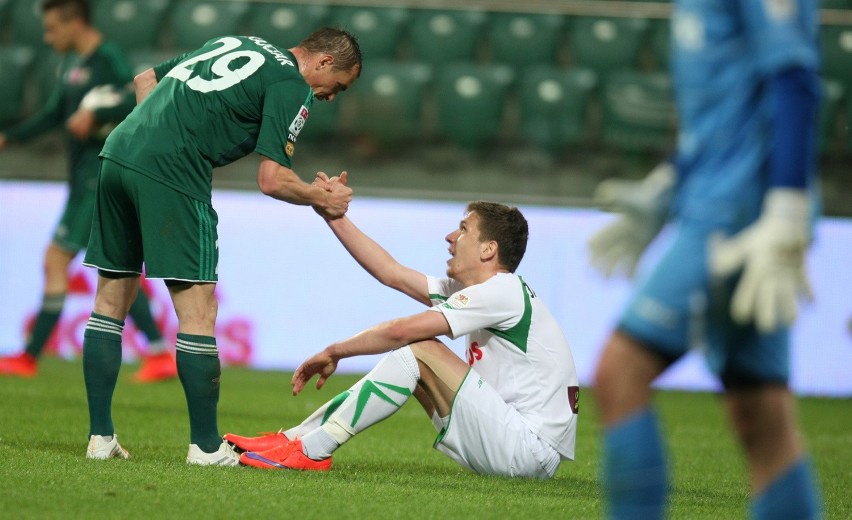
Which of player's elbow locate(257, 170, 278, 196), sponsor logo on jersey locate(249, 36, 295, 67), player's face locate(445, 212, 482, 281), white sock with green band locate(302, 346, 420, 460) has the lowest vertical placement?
white sock with green band locate(302, 346, 420, 460)

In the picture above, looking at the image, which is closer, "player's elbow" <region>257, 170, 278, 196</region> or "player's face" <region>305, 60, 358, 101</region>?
"player's elbow" <region>257, 170, 278, 196</region>

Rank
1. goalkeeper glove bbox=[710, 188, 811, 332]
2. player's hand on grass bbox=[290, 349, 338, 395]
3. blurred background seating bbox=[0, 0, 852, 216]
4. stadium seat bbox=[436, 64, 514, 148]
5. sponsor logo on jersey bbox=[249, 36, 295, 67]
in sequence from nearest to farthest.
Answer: goalkeeper glove bbox=[710, 188, 811, 332] < player's hand on grass bbox=[290, 349, 338, 395] < sponsor logo on jersey bbox=[249, 36, 295, 67] < blurred background seating bbox=[0, 0, 852, 216] < stadium seat bbox=[436, 64, 514, 148]

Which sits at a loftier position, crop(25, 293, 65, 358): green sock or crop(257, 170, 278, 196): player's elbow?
crop(257, 170, 278, 196): player's elbow

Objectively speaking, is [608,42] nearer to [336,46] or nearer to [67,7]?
[67,7]

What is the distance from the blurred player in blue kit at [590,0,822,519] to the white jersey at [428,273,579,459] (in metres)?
1.65

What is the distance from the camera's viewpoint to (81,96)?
704cm

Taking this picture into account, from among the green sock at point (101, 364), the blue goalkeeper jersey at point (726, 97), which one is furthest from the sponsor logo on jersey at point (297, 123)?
the blue goalkeeper jersey at point (726, 97)

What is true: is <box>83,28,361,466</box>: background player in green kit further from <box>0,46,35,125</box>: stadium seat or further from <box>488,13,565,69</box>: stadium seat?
<box>488,13,565,69</box>: stadium seat

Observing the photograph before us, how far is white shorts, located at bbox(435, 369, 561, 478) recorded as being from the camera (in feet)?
13.1

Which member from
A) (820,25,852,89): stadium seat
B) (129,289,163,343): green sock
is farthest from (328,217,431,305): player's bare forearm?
(820,25,852,89): stadium seat

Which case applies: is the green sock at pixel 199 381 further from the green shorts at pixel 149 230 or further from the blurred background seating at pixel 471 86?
the blurred background seating at pixel 471 86

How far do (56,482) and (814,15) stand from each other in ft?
8.33

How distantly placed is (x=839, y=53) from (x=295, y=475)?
862 cm

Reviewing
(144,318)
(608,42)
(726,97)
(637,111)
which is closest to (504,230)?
(726,97)
